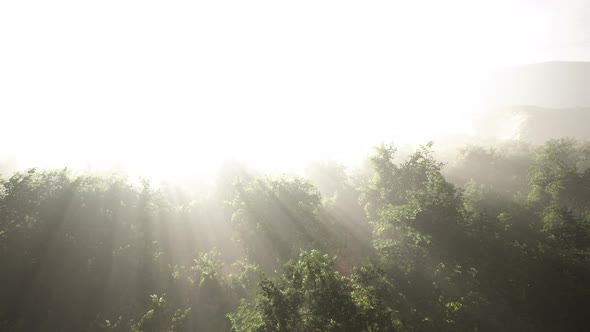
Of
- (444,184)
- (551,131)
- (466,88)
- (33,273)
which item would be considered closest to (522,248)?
(444,184)

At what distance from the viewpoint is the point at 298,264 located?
38.7ft

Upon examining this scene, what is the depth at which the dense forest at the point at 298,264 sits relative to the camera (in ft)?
39.5

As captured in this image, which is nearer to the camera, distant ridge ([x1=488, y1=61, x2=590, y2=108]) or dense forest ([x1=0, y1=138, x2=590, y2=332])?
dense forest ([x1=0, y1=138, x2=590, y2=332])

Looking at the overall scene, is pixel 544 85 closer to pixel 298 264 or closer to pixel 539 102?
pixel 539 102

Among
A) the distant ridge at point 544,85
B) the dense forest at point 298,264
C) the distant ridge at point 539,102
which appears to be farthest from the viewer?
the distant ridge at point 544,85

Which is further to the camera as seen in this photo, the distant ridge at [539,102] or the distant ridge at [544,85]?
the distant ridge at [544,85]

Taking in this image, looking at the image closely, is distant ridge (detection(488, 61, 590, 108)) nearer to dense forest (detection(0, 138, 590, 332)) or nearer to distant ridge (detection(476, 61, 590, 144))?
distant ridge (detection(476, 61, 590, 144))

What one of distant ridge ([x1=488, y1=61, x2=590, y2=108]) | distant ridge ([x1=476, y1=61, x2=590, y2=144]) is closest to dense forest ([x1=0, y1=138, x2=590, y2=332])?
distant ridge ([x1=476, y1=61, x2=590, y2=144])

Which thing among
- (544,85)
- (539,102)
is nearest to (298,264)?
(539,102)

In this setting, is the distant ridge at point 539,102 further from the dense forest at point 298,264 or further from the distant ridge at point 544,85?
the dense forest at point 298,264

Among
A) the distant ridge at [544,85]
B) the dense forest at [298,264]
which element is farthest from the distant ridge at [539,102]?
the dense forest at [298,264]

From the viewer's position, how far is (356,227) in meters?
39.9

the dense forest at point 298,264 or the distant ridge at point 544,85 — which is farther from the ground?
the distant ridge at point 544,85

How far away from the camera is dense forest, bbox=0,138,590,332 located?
39.5 feet
